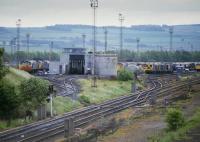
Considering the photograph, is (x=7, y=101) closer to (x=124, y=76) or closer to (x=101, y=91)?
(x=101, y=91)

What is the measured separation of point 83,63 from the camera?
98688 mm

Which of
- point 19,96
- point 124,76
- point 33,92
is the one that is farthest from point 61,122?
point 124,76

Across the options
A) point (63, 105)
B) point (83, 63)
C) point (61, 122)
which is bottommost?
point (61, 122)

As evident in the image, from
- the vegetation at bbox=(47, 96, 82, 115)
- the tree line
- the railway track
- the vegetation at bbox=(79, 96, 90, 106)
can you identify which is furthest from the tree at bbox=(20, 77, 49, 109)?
the vegetation at bbox=(79, 96, 90, 106)

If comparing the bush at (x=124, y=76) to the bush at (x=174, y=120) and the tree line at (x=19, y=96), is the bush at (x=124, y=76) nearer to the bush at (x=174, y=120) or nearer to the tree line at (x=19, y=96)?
the tree line at (x=19, y=96)

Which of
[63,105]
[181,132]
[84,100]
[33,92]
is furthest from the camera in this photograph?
[84,100]

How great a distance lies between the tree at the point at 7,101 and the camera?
41.2 m

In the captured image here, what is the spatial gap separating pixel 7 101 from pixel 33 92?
4.56 m

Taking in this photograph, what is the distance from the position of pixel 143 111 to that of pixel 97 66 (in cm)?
4967

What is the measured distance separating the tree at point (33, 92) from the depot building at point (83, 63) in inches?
1939

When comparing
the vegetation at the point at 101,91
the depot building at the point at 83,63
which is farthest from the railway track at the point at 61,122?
the depot building at the point at 83,63

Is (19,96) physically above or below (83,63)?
below

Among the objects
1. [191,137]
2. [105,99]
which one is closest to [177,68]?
[105,99]

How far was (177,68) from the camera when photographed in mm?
131375
